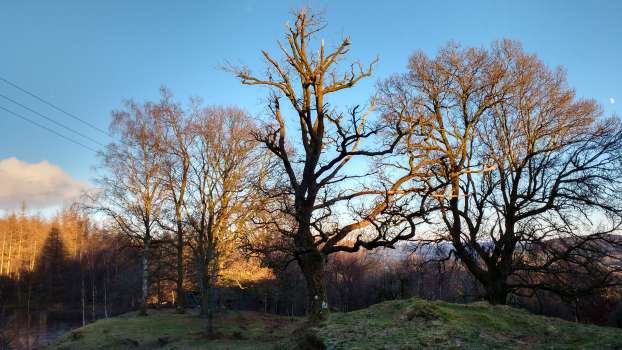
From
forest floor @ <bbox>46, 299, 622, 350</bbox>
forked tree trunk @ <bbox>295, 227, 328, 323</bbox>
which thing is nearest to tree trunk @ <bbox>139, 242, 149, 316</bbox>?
forked tree trunk @ <bbox>295, 227, 328, 323</bbox>

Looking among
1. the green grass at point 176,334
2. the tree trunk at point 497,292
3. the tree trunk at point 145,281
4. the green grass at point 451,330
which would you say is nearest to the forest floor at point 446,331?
the green grass at point 451,330

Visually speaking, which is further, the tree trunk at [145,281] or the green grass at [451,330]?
the tree trunk at [145,281]

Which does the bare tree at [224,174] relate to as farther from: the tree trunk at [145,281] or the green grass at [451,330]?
the green grass at [451,330]

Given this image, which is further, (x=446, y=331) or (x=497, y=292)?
(x=497, y=292)

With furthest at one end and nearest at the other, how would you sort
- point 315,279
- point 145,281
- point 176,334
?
point 145,281, point 176,334, point 315,279

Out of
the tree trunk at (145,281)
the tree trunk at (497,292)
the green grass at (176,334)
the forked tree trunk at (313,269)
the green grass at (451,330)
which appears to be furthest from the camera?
the tree trunk at (145,281)

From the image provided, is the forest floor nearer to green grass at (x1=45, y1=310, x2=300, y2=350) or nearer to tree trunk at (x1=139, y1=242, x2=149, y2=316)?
green grass at (x1=45, y1=310, x2=300, y2=350)

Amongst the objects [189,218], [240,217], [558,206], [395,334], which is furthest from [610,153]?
[189,218]

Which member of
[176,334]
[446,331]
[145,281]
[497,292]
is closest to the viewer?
[446,331]

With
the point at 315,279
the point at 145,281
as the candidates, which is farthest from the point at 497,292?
the point at 145,281

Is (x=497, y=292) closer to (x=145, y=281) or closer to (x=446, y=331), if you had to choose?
(x=446, y=331)

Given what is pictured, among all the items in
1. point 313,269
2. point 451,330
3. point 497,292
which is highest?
point 313,269

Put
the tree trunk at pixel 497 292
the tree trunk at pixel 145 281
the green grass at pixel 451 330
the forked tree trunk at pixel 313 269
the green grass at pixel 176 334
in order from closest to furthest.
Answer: the green grass at pixel 451 330
the forked tree trunk at pixel 313 269
the tree trunk at pixel 497 292
the green grass at pixel 176 334
the tree trunk at pixel 145 281

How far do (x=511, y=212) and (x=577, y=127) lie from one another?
375 cm
